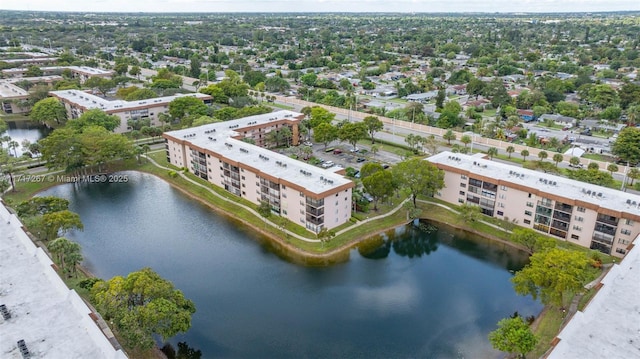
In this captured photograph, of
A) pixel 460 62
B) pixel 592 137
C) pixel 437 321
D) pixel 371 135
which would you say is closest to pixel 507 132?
pixel 592 137

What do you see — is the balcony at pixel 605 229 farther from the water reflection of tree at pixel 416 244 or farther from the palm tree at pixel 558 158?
the palm tree at pixel 558 158

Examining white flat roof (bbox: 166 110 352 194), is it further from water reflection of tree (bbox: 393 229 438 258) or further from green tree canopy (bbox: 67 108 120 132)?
green tree canopy (bbox: 67 108 120 132)

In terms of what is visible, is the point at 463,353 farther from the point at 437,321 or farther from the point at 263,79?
the point at 263,79

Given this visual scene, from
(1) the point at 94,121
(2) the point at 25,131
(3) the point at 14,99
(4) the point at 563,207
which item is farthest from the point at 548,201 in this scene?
(3) the point at 14,99

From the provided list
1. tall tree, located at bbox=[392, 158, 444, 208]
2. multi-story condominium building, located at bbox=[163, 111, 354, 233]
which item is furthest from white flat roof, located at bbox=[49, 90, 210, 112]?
tall tree, located at bbox=[392, 158, 444, 208]

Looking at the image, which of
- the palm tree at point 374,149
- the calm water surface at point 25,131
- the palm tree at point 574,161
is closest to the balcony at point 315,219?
the palm tree at point 374,149

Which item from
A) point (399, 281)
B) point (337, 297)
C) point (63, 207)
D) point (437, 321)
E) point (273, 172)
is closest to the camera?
point (437, 321)
